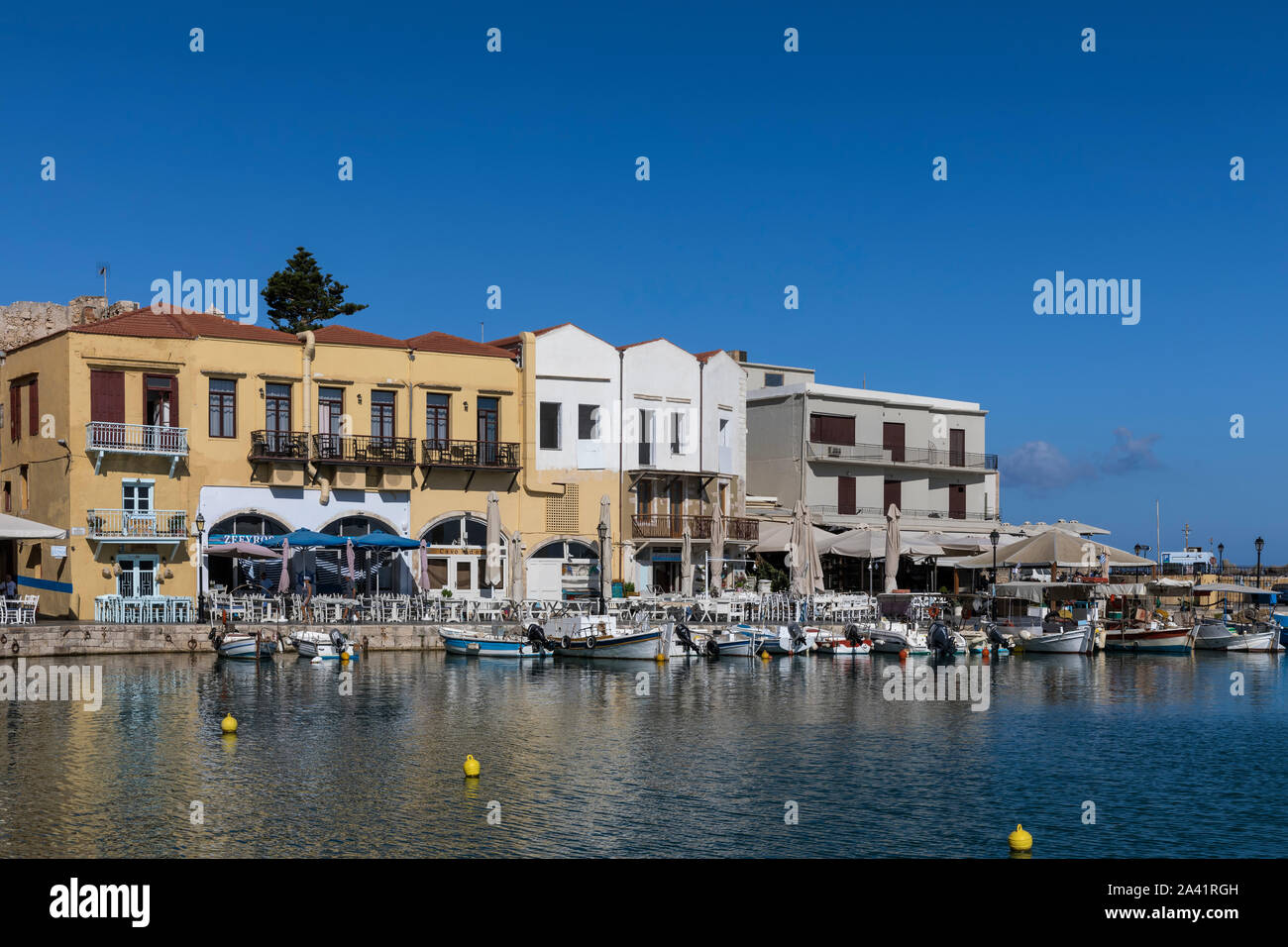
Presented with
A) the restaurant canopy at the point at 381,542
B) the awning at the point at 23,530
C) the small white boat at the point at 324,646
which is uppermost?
the awning at the point at 23,530

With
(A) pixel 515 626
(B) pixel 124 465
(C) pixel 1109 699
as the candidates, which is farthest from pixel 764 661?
(B) pixel 124 465

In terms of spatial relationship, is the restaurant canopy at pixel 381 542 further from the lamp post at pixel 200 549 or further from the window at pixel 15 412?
the window at pixel 15 412

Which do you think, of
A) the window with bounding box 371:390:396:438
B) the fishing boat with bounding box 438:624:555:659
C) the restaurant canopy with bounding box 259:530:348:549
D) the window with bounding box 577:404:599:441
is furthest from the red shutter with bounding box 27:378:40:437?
the window with bounding box 577:404:599:441

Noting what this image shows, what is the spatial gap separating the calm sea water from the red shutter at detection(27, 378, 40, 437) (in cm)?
1491

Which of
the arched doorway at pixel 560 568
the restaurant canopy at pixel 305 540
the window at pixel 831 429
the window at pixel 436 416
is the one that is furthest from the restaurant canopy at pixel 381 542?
the window at pixel 831 429

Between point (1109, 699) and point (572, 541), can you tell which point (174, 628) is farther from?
point (1109, 699)

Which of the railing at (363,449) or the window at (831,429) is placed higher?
the window at (831,429)

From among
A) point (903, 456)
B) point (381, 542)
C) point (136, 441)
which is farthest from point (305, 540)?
point (903, 456)

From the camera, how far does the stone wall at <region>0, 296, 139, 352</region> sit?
58.7 m

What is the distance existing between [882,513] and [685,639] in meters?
23.9

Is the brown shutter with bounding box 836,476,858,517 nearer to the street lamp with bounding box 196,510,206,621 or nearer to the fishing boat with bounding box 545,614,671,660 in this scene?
the fishing boat with bounding box 545,614,671,660

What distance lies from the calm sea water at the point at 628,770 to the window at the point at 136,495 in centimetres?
1129

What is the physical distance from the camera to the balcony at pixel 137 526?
41406 mm

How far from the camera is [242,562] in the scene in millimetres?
42906
